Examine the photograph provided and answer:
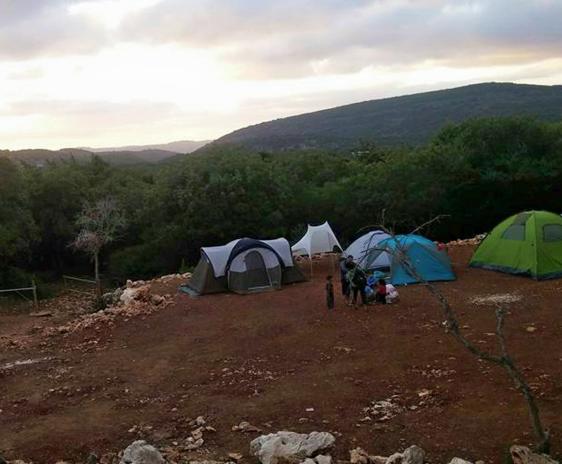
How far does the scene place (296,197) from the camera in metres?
25.4

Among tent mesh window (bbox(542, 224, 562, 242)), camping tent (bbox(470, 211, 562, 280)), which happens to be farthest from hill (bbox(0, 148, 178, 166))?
tent mesh window (bbox(542, 224, 562, 242))

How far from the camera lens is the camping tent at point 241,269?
16.1 metres

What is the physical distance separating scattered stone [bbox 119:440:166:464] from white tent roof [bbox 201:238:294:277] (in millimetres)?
9659

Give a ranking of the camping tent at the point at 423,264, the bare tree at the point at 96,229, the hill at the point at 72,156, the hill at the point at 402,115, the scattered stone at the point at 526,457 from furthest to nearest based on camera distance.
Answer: the hill at the point at 402,115 → the hill at the point at 72,156 → the bare tree at the point at 96,229 → the camping tent at the point at 423,264 → the scattered stone at the point at 526,457

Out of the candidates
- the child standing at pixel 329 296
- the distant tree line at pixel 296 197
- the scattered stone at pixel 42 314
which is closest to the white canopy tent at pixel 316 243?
the child standing at pixel 329 296

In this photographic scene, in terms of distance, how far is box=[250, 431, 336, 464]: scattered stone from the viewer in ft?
21.4

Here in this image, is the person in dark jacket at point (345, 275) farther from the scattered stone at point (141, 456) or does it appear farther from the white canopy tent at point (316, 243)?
the scattered stone at point (141, 456)

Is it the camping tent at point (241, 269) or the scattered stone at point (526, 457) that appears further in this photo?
the camping tent at point (241, 269)

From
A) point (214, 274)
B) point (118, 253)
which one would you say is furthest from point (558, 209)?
point (118, 253)

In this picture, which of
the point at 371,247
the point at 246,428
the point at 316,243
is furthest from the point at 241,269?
the point at 246,428

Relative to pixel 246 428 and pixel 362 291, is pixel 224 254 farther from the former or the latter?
pixel 246 428

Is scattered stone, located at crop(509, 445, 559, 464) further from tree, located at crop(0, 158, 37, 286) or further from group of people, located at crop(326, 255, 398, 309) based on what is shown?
tree, located at crop(0, 158, 37, 286)

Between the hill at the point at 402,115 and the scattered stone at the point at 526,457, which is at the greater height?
the hill at the point at 402,115

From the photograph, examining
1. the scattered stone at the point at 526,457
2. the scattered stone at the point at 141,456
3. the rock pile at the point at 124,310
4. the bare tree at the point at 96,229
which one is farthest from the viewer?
the bare tree at the point at 96,229
